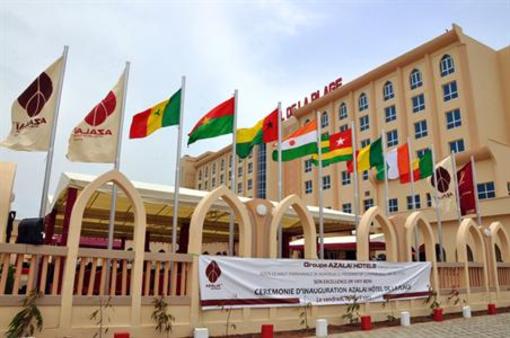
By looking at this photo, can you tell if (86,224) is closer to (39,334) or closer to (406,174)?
(39,334)

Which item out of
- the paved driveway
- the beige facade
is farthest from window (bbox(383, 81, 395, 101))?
the paved driveway

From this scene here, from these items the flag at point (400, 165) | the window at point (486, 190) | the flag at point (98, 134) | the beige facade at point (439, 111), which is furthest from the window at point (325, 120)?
the flag at point (98, 134)

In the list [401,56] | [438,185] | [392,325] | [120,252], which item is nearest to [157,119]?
[120,252]

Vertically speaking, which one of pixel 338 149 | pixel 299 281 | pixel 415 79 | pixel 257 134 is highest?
pixel 415 79

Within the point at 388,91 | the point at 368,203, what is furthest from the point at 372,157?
the point at 388,91

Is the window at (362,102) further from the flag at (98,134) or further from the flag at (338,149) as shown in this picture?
the flag at (98,134)

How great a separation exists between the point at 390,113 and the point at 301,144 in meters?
26.8

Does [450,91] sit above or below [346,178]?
above

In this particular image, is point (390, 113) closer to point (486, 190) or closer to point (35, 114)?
point (486, 190)

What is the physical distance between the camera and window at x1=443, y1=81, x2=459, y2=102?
103ft

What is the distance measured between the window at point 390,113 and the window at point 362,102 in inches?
96.9

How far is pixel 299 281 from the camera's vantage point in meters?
10.0

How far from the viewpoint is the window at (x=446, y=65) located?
3195cm

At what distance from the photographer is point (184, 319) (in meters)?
8.43
